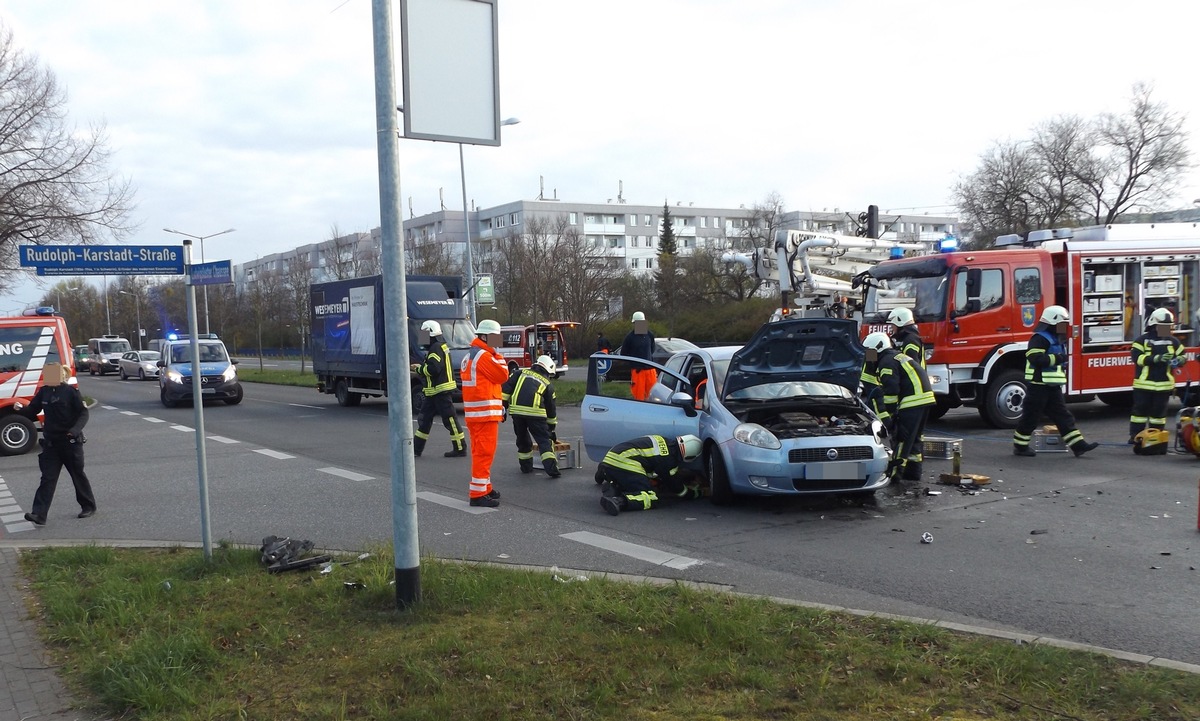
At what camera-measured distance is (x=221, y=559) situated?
639 centimetres

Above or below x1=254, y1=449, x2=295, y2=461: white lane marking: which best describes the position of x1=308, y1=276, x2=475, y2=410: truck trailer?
above

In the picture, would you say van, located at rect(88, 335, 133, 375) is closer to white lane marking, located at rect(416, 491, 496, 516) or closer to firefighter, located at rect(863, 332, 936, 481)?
white lane marking, located at rect(416, 491, 496, 516)

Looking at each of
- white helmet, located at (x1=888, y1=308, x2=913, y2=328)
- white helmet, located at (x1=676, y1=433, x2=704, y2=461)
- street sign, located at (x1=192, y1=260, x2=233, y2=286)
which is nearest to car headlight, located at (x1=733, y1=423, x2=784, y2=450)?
white helmet, located at (x1=676, y1=433, x2=704, y2=461)

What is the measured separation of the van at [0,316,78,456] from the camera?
15.0 metres

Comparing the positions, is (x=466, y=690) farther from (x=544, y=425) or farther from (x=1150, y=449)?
(x=1150, y=449)

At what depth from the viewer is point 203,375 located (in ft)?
78.9

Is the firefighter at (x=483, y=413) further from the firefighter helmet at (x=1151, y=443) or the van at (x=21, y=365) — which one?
the van at (x=21, y=365)

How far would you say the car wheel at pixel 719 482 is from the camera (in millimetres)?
8531

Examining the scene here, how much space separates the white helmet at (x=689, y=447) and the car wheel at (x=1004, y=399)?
279 inches

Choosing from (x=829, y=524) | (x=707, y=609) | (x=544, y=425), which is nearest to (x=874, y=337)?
(x=829, y=524)

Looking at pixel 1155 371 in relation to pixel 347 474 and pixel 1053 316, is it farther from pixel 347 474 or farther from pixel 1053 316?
pixel 347 474

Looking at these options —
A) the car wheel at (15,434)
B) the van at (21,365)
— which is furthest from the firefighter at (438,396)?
the car wheel at (15,434)

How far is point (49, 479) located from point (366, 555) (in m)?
4.43

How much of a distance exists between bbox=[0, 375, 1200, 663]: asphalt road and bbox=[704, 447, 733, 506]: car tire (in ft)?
0.42
